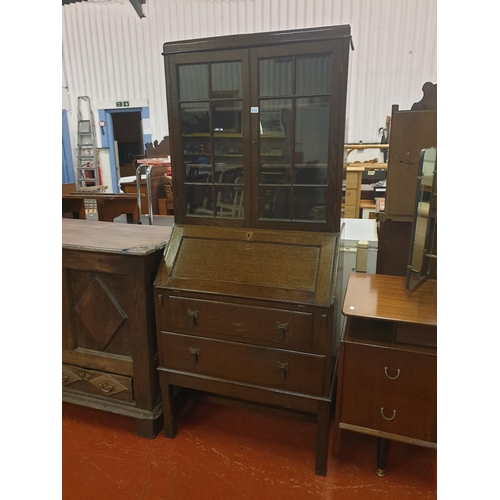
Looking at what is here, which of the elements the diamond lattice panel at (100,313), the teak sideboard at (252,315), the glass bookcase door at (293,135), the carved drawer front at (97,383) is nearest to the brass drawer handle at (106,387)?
the carved drawer front at (97,383)

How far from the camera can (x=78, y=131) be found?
6414 mm

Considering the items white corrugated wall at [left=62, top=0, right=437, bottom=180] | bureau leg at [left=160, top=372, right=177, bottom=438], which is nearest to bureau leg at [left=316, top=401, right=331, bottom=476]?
bureau leg at [left=160, top=372, right=177, bottom=438]

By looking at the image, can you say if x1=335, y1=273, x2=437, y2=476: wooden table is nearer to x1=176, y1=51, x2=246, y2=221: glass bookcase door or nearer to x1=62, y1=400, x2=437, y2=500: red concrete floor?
x1=62, y1=400, x2=437, y2=500: red concrete floor

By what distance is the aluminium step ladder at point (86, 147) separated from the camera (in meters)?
6.29

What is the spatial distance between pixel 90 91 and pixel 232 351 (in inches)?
234

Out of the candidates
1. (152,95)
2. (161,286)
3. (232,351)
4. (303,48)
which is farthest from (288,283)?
(152,95)

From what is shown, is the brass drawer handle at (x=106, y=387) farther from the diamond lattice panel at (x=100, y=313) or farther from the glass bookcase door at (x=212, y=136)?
the glass bookcase door at (x=212, y=136)

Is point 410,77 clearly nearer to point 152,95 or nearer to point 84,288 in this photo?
point 152,95

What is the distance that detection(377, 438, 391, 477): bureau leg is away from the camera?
5.27 feet

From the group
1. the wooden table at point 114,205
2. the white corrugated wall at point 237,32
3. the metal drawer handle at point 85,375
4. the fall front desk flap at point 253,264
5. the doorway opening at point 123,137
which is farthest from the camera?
the doorway opening at point 123,137

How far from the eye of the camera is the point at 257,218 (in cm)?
170

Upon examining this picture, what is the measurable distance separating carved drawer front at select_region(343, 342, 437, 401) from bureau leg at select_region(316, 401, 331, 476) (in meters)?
0.14

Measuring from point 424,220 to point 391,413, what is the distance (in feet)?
2.52

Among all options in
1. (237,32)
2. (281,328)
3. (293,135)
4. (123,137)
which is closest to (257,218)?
(293,135)
